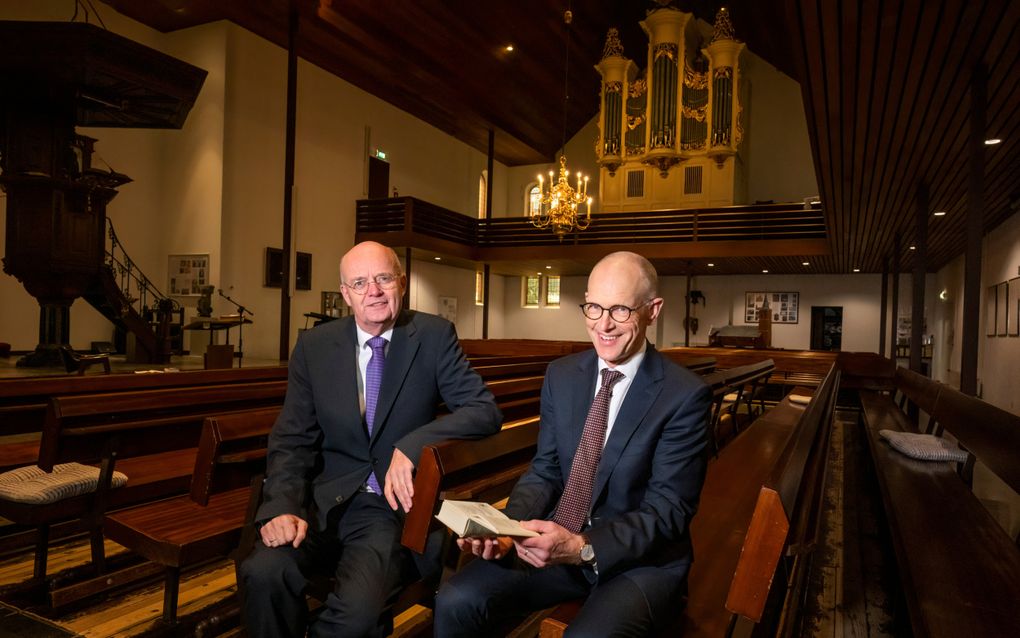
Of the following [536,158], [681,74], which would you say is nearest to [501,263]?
[536,158]

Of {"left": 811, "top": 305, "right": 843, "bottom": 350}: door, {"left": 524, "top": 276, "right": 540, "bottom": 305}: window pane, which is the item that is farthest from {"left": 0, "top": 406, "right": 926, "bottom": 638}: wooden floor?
{"left": 524, "top": 276, "right": 540, "bottom": 305}: window pane

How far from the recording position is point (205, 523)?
6.34 feet

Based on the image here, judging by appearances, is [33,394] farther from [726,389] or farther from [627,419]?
[726,389]

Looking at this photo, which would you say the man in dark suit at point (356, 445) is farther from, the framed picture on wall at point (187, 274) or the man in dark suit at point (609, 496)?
the framed picture on wall at point (187, 274)

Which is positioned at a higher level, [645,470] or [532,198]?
[532,198]

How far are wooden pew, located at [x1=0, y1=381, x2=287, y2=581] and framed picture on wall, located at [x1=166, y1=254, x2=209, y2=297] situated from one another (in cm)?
796

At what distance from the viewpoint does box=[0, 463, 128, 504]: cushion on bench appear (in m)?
2.13

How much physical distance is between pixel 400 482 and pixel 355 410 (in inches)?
12.6

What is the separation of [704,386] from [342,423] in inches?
43.0

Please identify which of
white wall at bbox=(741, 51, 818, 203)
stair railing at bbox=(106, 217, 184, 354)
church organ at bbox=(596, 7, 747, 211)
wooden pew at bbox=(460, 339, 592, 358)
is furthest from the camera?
white wall at bbox=(741, 51, 818, 203)

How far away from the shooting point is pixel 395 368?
2041 millimetres

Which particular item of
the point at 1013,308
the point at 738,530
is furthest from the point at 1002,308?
the point at 738,530

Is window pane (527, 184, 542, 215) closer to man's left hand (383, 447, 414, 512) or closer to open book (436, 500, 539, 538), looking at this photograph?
man's left hand (383, 447, 414, 512)

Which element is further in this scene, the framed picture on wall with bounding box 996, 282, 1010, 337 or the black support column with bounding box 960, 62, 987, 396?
the framed picture on wall with bounding box 996, 282, 1010, 337
